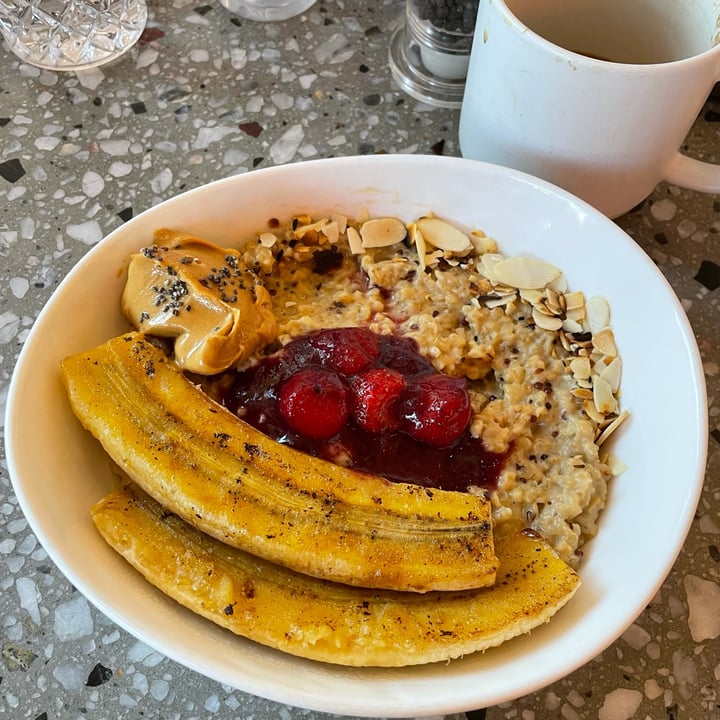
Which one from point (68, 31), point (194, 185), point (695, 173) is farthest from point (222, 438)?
point (68, 31)

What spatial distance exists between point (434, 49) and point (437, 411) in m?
0.57

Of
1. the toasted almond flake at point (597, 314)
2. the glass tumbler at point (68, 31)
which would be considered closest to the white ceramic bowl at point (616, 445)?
the toasted almond flake at point (597, 314)

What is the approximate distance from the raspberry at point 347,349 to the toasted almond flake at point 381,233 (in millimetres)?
126

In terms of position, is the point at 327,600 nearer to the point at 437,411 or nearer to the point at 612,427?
the point at 437,411

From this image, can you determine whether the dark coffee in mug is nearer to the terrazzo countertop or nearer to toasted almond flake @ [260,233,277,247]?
the terrazzo countertop

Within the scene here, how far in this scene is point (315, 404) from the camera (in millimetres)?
761

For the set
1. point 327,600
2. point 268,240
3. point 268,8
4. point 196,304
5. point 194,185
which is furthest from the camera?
point 268,8

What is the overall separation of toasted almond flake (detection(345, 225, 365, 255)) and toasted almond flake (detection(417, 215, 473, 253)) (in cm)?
7

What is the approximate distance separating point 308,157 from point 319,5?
0.29m

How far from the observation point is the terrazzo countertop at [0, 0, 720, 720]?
771 mm

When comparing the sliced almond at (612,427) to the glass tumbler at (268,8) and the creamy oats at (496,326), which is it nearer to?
the creamy oats at (496,326)

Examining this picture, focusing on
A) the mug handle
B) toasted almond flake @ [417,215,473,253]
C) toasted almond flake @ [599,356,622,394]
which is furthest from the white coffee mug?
toasted almond flake @ [599,356,622,394]

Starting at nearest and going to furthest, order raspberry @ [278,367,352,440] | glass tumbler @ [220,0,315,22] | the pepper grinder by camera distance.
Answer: raspberry @ [278,367,352,440], the pepper grinder, glass tumbler @ [220,0,315,22]

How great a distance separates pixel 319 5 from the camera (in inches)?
48.1
